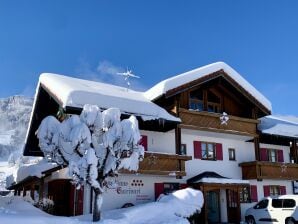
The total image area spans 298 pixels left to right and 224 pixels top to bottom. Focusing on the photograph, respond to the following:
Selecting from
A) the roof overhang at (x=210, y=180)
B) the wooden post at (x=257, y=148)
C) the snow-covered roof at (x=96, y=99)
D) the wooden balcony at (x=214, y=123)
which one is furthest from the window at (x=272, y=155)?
the snow-covered roof at (x=96, y=99)

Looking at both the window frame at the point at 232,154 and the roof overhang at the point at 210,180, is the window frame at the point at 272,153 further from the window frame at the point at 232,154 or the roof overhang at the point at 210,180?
the roof overhang at the point at 210,180

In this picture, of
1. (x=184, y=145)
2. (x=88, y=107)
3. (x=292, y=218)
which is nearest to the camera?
(x=88, y=107)

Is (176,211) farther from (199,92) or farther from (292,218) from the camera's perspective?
(199,92)

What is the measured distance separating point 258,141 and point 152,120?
821cm

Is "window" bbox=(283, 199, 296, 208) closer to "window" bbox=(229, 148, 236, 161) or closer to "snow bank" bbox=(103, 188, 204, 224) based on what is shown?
"snow bank" bbox=(103, 188, 204, 224)

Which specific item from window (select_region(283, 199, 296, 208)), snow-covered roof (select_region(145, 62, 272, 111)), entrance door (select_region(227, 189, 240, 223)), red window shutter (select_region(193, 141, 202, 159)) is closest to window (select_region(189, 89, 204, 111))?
snow-covered roof (select_region(145, 62, 272, 111))

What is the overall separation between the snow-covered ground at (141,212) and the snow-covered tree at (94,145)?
Answer: 124cm

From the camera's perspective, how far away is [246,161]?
25609 millimetres

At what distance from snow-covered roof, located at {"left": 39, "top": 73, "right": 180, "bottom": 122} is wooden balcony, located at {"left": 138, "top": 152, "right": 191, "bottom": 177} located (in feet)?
6.33

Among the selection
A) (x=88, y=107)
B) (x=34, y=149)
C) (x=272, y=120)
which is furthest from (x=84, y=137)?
(x=272, y=120)

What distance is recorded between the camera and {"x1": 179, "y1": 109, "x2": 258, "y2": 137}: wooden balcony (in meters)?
22.1

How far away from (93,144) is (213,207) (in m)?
11.2

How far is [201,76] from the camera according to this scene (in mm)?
23156

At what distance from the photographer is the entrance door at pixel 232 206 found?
2322 centimetres
